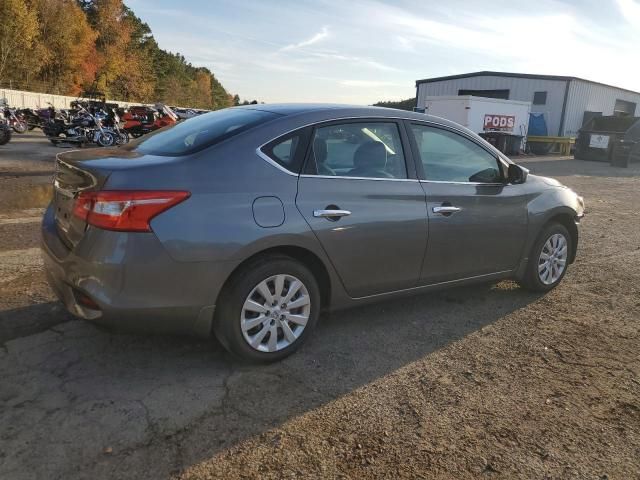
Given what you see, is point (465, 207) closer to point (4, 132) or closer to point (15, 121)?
point (4, 132)

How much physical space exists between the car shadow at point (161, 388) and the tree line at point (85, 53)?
49.4 m

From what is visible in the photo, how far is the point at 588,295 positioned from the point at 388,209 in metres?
2.67

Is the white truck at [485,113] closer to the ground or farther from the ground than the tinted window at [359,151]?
farther from the ground

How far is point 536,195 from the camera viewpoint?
15.6 ft

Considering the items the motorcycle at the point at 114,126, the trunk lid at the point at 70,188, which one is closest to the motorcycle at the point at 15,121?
the motorcycle at the point at 114,126

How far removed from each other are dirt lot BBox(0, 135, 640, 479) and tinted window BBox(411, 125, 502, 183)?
117 cm

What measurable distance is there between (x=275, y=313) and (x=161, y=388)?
32.0 inches

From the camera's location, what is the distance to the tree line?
46.9 metres

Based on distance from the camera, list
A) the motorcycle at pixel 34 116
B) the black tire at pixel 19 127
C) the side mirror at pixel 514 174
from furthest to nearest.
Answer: the motorcycle at pixel 34 116 → the black tire at pixel 19 127 → the side mirror at pixel 514 174

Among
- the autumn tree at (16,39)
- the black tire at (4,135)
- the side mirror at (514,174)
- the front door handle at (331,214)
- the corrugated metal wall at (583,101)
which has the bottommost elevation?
the black tire at (4,135)

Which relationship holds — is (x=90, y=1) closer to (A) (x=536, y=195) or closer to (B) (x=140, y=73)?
(B) (x=140, y=73)

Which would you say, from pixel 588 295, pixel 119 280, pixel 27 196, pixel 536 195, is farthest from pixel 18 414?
pixel 27 196

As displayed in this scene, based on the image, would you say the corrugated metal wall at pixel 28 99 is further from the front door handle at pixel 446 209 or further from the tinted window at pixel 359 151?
the front door handle at pixel 446 209

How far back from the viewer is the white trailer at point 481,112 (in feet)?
80.7
